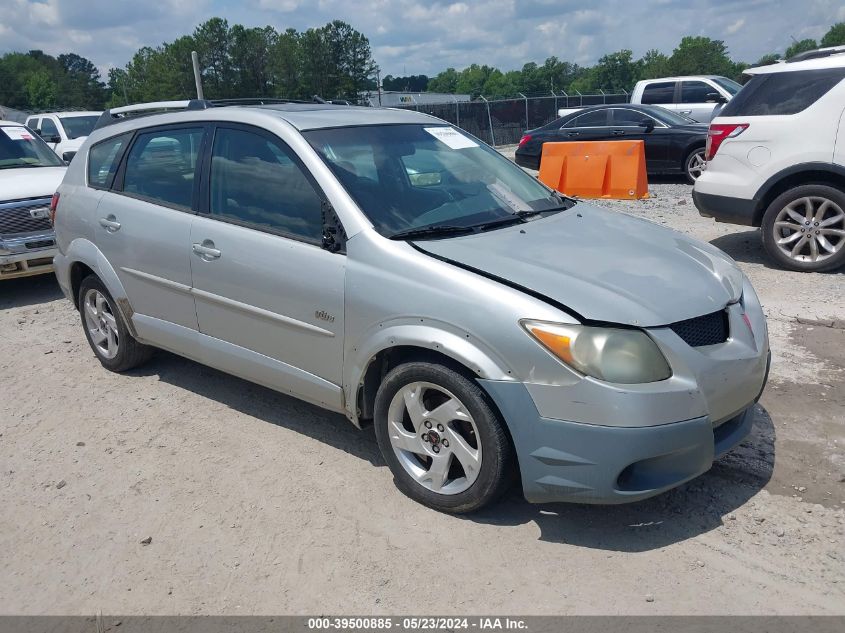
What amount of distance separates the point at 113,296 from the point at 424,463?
2655mm

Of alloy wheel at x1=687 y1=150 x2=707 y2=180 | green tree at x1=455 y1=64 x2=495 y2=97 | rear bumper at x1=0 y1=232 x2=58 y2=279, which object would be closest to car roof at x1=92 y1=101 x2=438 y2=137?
rear bumper at x1=0 y1=232 x2=58 y2=279

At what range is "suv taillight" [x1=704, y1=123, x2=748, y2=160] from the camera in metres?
7.36

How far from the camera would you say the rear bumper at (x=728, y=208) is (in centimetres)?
730

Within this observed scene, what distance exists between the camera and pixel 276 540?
3348 mm

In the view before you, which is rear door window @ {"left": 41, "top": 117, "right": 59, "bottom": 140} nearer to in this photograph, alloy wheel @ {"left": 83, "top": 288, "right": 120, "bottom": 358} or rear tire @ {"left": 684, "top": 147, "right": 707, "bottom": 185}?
alloy wheel @ {"left": 83, "top": 288, "right": 120, "bottom": 358}

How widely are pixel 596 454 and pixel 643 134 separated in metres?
11.9

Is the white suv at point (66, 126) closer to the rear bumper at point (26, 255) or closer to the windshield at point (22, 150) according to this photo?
the windshield at point (22, 150)

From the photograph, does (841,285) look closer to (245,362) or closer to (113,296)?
(245,362)

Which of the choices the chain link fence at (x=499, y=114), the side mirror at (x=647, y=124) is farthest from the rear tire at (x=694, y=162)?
the chain link fence at (x=499, y=114)

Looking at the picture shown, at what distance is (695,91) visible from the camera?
16.7m

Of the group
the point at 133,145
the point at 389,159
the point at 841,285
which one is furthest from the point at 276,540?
the point at 841,285

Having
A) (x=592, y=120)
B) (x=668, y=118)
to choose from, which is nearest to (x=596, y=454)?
(x=668, y=118)

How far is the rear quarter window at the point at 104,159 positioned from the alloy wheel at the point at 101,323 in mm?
782

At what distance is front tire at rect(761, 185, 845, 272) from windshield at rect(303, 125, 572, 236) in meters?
3.60
